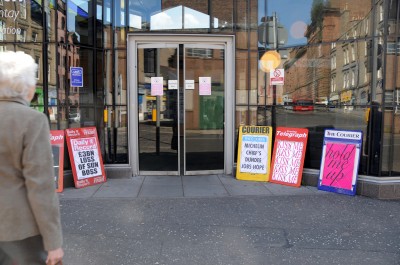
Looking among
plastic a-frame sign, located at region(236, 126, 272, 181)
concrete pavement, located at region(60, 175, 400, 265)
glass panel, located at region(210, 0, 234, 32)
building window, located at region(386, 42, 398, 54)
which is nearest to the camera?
concrete pavement, located at region(60, 175, 400, 265)

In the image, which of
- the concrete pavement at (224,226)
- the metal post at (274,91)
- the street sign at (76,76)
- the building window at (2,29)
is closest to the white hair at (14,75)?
the concrete pavement at (224,226)

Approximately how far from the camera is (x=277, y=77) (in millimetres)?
6824

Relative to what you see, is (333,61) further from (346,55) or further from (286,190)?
(286,190)

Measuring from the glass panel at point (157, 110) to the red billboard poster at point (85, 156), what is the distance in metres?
0.88

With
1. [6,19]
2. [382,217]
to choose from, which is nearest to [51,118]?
[6,19]

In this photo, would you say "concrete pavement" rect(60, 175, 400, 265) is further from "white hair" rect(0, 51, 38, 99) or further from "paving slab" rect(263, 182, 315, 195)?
"white hair" rect(0, 51, 38, 99)

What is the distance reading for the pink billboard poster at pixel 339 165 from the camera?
5773 mm

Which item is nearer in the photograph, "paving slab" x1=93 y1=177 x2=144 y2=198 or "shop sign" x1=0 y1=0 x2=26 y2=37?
"paving slab" x1=93 y1=177 x2=144 y2=198

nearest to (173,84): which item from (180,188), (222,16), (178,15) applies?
(178,15)

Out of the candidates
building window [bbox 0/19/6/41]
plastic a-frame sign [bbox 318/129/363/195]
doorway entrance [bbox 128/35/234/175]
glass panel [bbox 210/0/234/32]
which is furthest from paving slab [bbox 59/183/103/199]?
plastic a-frame sign [bbox 318/129/363/195]

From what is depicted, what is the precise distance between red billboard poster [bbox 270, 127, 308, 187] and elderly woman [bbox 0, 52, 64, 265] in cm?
505

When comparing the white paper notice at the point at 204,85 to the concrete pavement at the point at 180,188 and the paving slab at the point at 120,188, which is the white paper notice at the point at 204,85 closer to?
the concrete pavement at the point at 180,188

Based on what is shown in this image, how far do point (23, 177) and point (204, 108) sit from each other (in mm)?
5432

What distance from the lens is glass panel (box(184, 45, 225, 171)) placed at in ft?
23.0
